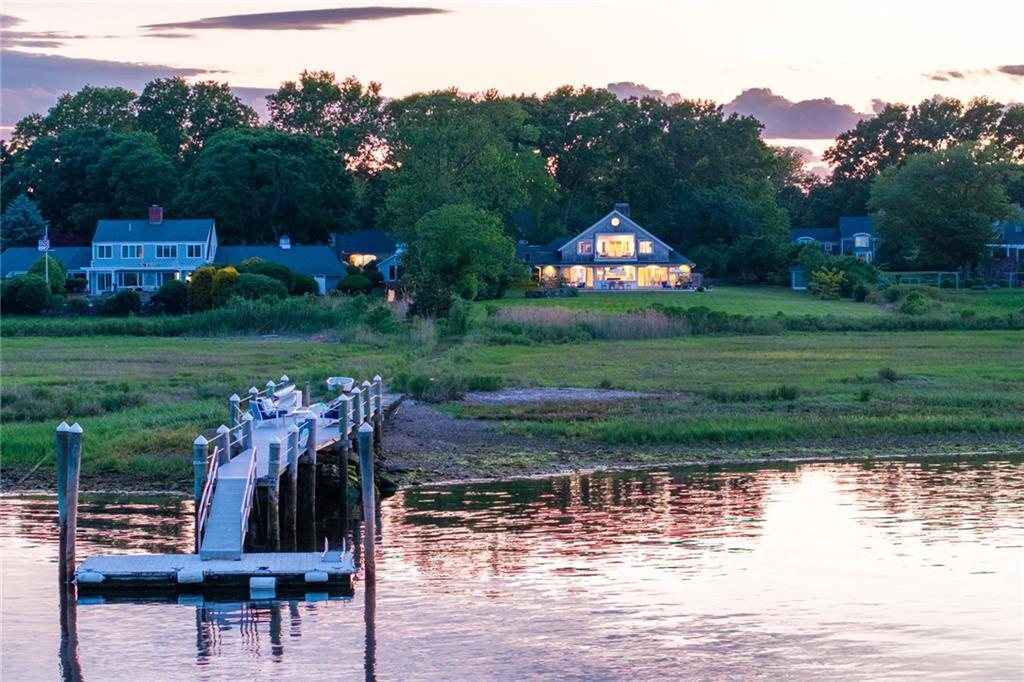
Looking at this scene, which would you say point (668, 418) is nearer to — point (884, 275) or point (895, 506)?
point (895, 506)

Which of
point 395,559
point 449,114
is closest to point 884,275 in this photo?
point 449,114

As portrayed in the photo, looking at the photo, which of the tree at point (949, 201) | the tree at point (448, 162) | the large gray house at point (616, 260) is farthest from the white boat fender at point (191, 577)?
the tree at point (949, 201)

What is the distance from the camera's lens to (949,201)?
12031cm

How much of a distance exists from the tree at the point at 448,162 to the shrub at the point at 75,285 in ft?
79.6

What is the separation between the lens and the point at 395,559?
2614 centimetres

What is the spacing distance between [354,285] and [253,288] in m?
14.8

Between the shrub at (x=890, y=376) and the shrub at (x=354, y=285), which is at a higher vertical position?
the shrub at (x=354, y=285)

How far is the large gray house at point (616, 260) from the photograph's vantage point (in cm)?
12200

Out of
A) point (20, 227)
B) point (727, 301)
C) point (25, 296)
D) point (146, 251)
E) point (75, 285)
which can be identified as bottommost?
point (727, 301)

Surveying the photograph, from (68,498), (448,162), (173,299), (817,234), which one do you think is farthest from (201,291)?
(817,234)

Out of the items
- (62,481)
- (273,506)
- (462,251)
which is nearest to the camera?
(62,481)

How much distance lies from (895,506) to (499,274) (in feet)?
236

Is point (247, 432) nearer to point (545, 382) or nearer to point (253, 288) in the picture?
point (545, 382)

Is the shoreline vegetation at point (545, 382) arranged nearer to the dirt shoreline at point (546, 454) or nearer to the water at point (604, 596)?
the dirt shoreline at point (546, 454)
